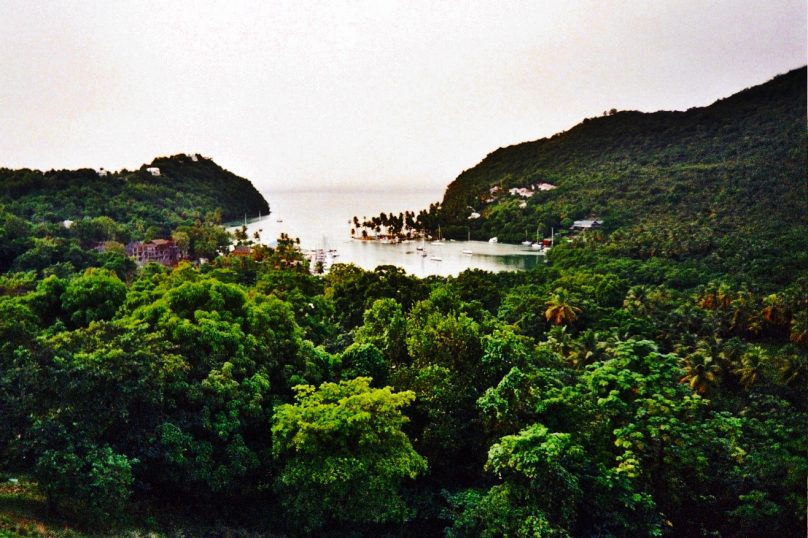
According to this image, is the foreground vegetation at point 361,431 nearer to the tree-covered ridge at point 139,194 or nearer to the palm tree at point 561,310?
the palm tree at point 561,310

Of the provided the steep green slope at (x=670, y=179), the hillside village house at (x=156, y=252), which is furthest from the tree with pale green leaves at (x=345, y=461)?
the hillside village house at (x=156, y=252)

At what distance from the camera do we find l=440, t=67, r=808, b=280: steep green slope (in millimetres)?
22328

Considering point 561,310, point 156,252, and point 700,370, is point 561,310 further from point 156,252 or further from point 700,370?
point 156,252

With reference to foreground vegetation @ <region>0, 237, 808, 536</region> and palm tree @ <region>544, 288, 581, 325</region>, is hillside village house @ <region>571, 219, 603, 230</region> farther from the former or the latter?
foreground vegetation @ <region>0, 237, 808, 536</region>

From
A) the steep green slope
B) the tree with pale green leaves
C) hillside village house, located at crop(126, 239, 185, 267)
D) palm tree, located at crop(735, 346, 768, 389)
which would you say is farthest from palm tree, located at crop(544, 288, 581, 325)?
hillside village house, located at crop(126, 239, 185, 267)

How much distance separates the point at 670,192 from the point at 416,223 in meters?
14.7

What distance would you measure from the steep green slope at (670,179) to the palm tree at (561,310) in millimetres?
6965

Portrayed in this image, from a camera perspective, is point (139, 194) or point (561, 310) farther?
point (139, 194)

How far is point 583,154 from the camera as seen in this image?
42688mm

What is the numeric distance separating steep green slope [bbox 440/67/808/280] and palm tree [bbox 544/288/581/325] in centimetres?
696

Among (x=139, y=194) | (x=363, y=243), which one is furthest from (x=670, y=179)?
(x=139, y=194)

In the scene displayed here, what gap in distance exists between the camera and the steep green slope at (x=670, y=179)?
879 inches

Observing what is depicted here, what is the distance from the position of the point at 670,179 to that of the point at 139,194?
1232 inches

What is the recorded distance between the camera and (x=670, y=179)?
33.6m
